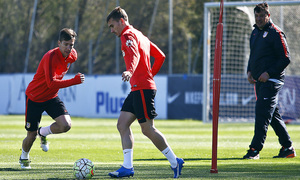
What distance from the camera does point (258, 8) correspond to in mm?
8977

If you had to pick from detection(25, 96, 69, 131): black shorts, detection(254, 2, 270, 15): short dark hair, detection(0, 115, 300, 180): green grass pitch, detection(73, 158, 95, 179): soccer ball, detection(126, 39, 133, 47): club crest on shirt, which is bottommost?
detection(0, 115, 300, 180): green grass pitch

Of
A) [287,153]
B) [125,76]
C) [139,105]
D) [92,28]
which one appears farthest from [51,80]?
[92,28]

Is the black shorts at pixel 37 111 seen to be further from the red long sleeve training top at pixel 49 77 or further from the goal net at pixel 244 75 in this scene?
the goal net at pixel 244 75

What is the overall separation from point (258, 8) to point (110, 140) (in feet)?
18.8

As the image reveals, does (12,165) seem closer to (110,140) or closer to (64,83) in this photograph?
(64,83)

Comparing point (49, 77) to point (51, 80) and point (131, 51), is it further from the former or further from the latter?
point (131, 51)

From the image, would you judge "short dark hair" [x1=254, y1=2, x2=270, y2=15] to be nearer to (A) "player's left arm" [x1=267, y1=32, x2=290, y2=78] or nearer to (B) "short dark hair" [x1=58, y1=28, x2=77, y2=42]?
(A) "player's left arm" [x1=267, y1=32, x2=290, y2=78]

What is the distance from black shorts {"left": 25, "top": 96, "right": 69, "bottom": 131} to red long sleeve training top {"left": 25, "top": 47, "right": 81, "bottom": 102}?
67 mm

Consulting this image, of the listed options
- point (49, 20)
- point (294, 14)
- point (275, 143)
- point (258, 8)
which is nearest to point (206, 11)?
point (294, 14)

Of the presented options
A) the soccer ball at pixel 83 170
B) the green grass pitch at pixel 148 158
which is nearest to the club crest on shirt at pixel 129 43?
the soccer ball at pixel 83 170

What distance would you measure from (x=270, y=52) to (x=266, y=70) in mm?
295

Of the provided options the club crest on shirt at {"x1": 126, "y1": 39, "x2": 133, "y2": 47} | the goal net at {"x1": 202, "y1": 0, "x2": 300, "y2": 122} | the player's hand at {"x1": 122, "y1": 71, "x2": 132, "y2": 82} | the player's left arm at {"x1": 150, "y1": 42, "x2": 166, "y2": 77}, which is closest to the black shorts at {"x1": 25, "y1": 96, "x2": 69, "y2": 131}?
the player's left arm at {"x1": 150, "y1": 42, "x2": 166, "y2": 77}

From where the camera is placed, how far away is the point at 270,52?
920 cm

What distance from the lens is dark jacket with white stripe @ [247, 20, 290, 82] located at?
9.09 m
